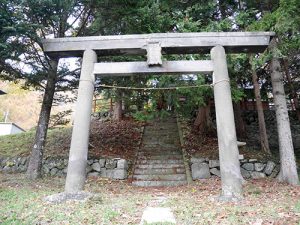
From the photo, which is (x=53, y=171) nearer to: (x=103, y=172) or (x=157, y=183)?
(x=103, y=172)

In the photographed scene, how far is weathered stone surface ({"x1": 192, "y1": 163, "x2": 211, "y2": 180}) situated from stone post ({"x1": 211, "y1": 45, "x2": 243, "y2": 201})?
3166 millimetres

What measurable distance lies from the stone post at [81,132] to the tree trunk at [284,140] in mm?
5388

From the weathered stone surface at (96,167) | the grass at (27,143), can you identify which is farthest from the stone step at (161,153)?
the grass at (27,143)

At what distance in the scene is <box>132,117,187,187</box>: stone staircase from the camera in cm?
870

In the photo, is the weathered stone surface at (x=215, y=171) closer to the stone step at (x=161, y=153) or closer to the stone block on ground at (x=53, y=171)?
the stone step at (x=161, y=153)

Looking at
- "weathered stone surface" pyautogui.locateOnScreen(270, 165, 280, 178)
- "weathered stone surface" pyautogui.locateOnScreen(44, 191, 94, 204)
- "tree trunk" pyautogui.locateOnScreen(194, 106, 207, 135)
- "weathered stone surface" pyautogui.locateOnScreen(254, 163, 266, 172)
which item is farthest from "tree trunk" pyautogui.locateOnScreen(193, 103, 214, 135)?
"weathered stone surface" pyautogui.locateOnScreen(44, 191, 94, 204)

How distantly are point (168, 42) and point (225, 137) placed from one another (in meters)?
2.53

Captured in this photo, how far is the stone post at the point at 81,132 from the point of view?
5.85m

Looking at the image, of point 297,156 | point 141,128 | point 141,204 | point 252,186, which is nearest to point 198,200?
point 141,204

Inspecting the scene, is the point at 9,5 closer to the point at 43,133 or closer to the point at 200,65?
the point at 43,133

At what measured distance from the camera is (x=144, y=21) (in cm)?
836

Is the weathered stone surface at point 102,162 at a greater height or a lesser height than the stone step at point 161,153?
lesser

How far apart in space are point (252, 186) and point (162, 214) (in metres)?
4.13

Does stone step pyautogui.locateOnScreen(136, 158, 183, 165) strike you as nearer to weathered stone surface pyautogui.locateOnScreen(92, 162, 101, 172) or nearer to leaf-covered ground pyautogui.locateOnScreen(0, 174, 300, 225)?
weathered stone surface pyautogui.locateOnScreen(92, 162, 101, 172)
